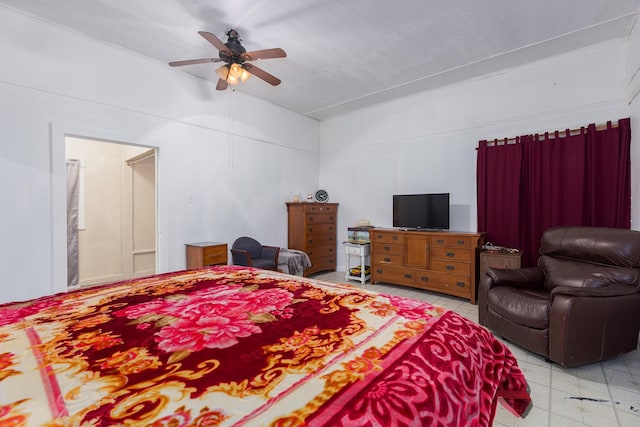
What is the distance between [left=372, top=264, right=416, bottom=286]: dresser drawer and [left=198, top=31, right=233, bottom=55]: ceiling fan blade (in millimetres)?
3615

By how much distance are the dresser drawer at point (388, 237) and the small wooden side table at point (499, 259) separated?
3.74 ft

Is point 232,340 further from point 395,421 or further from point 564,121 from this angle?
point 564,121

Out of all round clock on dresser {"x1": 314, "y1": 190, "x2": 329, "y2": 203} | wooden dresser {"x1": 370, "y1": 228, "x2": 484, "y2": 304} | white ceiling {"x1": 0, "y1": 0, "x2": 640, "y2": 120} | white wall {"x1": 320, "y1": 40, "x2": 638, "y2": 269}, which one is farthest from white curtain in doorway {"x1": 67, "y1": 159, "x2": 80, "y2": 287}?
wooden dresser {"x1": 370, "y1": 228, "x2": 484, "y2": 304}

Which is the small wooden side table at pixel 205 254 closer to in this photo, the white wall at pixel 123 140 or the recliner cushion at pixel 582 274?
the white wall at pixel 123 140

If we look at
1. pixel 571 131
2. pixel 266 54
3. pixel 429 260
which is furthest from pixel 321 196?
pixel 571 131

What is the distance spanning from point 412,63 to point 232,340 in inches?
157

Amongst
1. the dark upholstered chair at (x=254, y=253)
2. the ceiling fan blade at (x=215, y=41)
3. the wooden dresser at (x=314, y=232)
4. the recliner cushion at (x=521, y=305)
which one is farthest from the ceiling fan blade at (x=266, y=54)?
the recliner cushion at (x=521, y=305)

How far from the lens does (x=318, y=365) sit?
0.91 m

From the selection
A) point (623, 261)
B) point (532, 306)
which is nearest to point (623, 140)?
point (623, 261)

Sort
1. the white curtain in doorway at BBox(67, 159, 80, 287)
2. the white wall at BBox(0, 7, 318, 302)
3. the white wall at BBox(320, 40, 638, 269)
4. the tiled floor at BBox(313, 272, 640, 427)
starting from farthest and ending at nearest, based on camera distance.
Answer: the white curtain in doorway at BBox(67, 159, 80, 287)
the white wall at BBox(320, 40, 638, 269)
the white wall at BBox(0, 7, 318, 302)
the tiled floor at BBox(313, 272, 640, 427)

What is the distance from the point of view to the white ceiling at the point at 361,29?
2715 mm

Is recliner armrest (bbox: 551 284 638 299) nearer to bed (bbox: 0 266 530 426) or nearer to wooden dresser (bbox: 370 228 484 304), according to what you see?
bed (bbox: 0 266 530 426)

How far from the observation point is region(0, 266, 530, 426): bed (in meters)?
0.71

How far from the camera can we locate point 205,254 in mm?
3854
